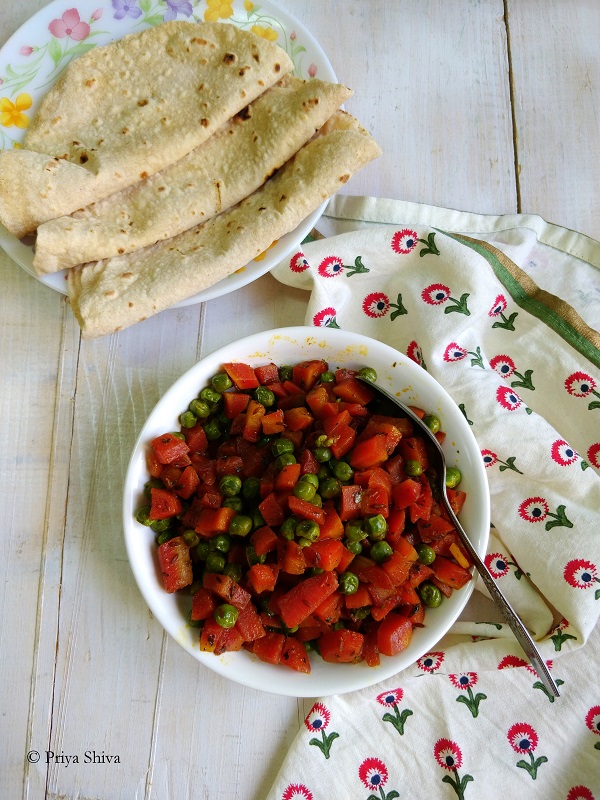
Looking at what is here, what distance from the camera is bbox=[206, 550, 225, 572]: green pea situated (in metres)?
2.46

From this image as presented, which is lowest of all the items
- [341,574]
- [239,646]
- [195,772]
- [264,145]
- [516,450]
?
[195,772]

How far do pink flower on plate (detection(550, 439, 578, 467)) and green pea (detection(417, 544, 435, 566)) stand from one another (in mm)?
640

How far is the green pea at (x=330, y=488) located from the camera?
2.47 metres

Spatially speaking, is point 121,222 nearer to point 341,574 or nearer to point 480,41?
point 341,574

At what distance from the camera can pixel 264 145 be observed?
2.74 meters

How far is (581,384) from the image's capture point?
291 cm

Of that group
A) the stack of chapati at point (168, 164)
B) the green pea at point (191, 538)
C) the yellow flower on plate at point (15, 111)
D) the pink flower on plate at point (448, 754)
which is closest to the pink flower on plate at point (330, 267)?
the stack of chapati at point (168, 164)

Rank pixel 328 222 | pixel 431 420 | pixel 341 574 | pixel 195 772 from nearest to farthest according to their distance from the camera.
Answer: pixel 341 574 → pixel 431 420 → pixel 195 772 → pixel 328 222

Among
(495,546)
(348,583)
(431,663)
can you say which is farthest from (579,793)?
(348,583)

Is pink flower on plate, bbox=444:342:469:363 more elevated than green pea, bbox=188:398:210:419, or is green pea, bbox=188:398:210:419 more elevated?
pink flower on plate, bbox=444:342:469:363

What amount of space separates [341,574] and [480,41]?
2532mm

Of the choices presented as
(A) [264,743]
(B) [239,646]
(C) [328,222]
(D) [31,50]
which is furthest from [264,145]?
(A) [264,743]

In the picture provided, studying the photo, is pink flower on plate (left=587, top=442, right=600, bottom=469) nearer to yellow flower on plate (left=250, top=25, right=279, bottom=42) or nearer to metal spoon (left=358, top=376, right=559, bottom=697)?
metal spoon (left=358, top=376, right=559, bottom=697)

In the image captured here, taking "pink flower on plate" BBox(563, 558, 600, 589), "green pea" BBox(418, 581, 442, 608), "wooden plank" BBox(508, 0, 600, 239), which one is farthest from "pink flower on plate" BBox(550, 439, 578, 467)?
"wooden plank" BBox(508, 0, 600, 239)
